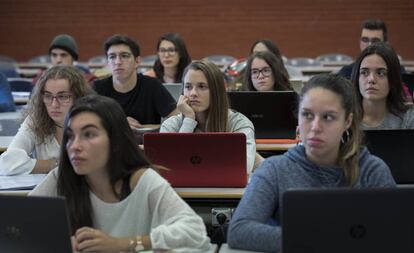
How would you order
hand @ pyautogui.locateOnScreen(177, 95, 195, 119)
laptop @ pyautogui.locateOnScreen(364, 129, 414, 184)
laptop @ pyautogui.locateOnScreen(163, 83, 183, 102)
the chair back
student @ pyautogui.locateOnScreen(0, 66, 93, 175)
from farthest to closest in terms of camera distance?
the chair back < laptop @ pyautogui.locateOnScreen(163, 83, 183, 102) < hand @ pyautogui.locateOnScreen(177, 95, 195, 119) < student @ pyautogui.locateOnScreen(0, 66, 93, 175) < laptop @ pyautogui.locateOnScreen(364, 129, 414, 184)

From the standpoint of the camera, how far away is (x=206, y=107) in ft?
11.9

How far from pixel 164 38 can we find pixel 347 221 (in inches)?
193

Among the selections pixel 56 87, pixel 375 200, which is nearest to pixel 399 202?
pixel 375 200

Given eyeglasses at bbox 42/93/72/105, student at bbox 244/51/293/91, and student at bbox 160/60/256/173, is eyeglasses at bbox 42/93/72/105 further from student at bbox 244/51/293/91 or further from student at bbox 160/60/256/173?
student at bbox 244/51/293/91

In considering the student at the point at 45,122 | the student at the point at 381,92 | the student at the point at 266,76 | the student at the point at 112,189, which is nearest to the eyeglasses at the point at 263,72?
the student at the point at 266,76

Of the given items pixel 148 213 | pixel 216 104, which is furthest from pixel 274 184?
pixel 216 104

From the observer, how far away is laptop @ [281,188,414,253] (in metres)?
1.79

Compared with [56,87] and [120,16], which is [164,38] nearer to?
[56,87]

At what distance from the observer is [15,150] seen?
3375 millimetres

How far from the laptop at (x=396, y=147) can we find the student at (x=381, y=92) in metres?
0.62

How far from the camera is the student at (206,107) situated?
360cm

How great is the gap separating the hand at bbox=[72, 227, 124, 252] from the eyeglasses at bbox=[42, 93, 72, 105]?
1335 mm

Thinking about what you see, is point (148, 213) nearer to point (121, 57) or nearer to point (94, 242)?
point (94, 242)

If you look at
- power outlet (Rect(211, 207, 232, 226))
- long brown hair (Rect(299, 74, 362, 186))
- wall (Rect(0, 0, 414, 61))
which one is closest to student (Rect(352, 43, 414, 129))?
power outlet (Rect(211, 207, 232, 226))
